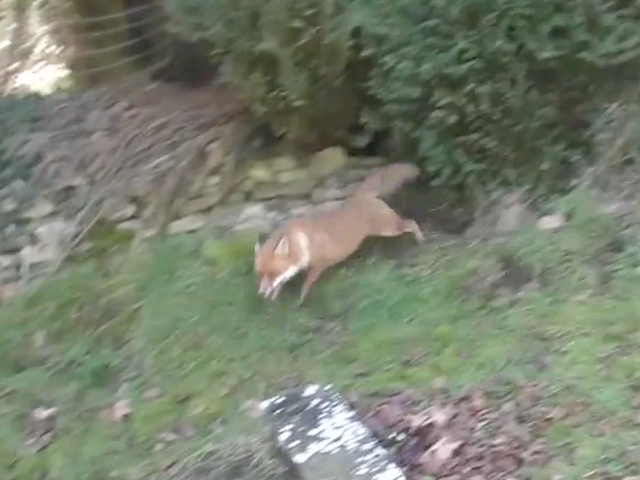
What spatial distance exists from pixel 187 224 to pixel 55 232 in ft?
2.18

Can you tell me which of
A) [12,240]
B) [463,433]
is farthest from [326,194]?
[463,433]

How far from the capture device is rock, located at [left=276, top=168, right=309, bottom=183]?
5145mm

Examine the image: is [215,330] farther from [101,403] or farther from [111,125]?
[111,125]

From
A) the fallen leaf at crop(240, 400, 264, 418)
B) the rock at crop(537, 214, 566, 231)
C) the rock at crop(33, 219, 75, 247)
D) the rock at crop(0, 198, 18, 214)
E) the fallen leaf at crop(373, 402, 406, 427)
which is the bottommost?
the fallen leaf at crop(373, 402, 406, 427)

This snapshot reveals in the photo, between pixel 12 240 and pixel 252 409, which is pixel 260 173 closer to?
pixel 12 240

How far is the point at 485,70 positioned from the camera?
4125 mm

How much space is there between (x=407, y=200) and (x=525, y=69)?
90cm

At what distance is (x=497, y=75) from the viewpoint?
4.14 metres

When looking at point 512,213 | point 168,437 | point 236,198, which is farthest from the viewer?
point 236,198

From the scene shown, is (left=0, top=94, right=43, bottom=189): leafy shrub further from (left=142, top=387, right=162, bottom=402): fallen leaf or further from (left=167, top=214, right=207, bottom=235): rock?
(left=142, top=387, right=162, bottom=402): fallen leaf

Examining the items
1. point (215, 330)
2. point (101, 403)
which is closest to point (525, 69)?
point (215, 330)

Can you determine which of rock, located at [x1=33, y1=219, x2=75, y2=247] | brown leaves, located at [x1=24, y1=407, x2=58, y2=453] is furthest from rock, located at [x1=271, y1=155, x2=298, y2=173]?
brown leaves, located at [x1=24, y1=407, x2=58, y2=453]

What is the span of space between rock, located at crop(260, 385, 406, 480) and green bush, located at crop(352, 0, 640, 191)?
4.56ft

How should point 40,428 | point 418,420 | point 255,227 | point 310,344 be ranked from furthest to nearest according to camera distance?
1. point 255,227
2. point 310,344
3. point 40,428
4. point 418,420
